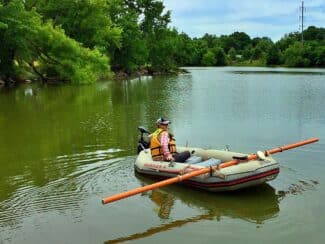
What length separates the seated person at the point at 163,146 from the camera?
11023 mm

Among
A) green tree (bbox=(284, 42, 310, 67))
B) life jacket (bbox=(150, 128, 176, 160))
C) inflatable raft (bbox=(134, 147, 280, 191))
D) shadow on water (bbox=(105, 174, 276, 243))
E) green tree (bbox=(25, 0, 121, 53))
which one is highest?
green tree (bbox=(25, 0, 121, 53))

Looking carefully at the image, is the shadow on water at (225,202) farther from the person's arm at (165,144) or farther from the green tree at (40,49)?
the green tree at (40,49)

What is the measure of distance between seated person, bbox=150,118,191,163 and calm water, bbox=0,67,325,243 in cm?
77

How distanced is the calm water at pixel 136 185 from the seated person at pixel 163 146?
0.77 m

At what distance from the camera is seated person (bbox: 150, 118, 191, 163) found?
36.2ft

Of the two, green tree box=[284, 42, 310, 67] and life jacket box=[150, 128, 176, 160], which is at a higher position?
green tree box=[284, 42, 310, 67]

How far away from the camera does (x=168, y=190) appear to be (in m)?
10.5

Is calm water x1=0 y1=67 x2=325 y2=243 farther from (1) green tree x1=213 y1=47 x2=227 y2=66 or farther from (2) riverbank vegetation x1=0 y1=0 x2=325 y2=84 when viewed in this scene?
(1) green tree x1=213 y1=47 x2=227 y2=66

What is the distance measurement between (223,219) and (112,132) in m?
9.16

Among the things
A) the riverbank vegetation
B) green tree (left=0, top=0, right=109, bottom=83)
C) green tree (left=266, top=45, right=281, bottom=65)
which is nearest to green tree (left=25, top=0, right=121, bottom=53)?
the riverbank vegetation

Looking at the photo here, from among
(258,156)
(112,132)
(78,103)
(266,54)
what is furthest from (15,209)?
(266,54)

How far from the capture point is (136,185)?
11.0 meters

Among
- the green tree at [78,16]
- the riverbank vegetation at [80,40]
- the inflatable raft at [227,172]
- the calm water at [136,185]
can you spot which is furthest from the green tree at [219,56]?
the inflatable raft at [227,172]

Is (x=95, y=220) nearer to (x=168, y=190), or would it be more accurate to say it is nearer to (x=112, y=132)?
(x=168, y=190)
